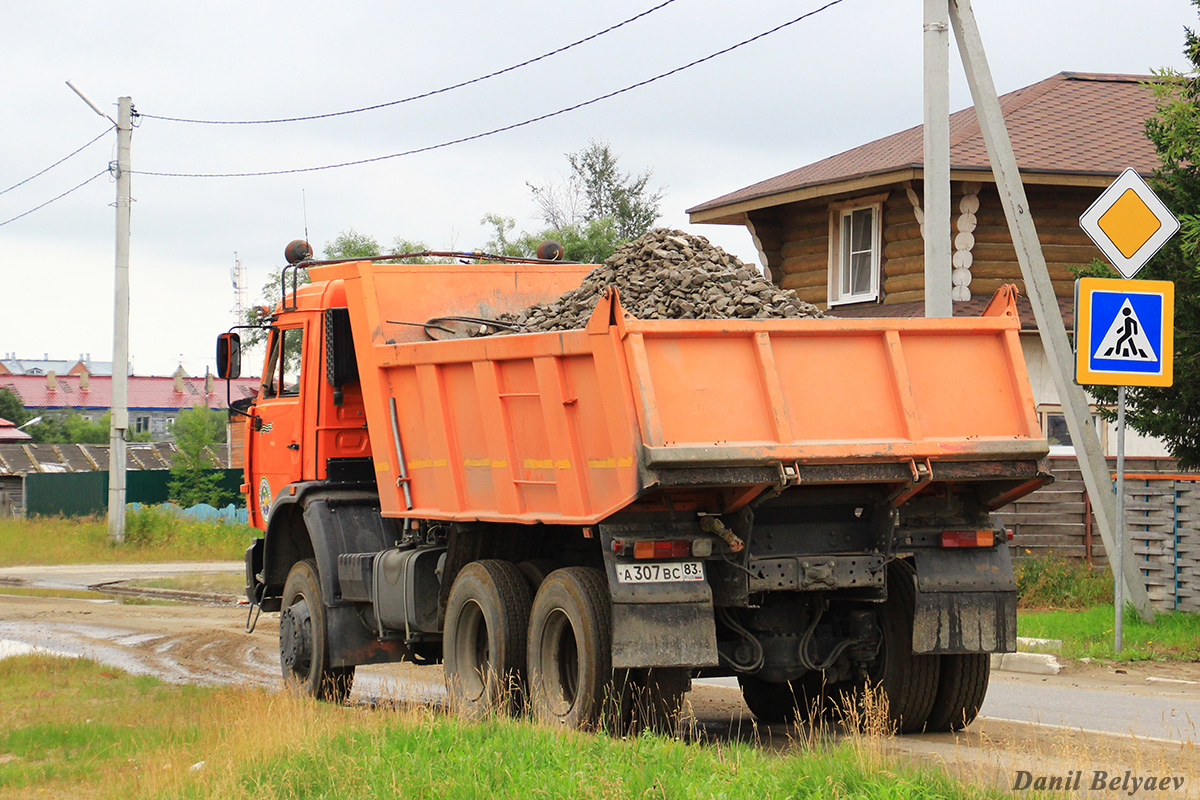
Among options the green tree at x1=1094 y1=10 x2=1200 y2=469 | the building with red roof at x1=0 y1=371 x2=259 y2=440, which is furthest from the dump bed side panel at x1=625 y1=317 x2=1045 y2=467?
the building with red roof at x1=0 y1=371 x2=259 y2=440

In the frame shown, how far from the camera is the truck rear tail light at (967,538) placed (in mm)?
8219

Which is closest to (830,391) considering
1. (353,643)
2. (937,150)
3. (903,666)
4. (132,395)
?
(903,666)

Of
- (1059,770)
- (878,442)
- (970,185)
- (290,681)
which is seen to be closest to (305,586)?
(290,681)

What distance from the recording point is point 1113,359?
1164cm

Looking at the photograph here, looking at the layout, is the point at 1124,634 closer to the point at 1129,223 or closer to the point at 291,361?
the point at 1129,223

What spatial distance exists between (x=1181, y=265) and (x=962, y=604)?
22.1ft

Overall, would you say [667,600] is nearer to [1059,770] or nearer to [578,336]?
[578,336]

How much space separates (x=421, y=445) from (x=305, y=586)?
1.99m

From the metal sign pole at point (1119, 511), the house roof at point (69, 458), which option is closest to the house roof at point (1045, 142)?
the metal sign pole at point (1119, 511)

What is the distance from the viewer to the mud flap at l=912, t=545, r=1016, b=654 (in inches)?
318

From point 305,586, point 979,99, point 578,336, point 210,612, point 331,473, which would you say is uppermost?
point 979,99

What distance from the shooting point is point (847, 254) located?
23625 millimetres

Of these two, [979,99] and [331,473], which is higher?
[979,99]

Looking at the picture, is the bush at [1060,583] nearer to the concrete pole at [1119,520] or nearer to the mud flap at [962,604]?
the concrete pole at [1119,520]
